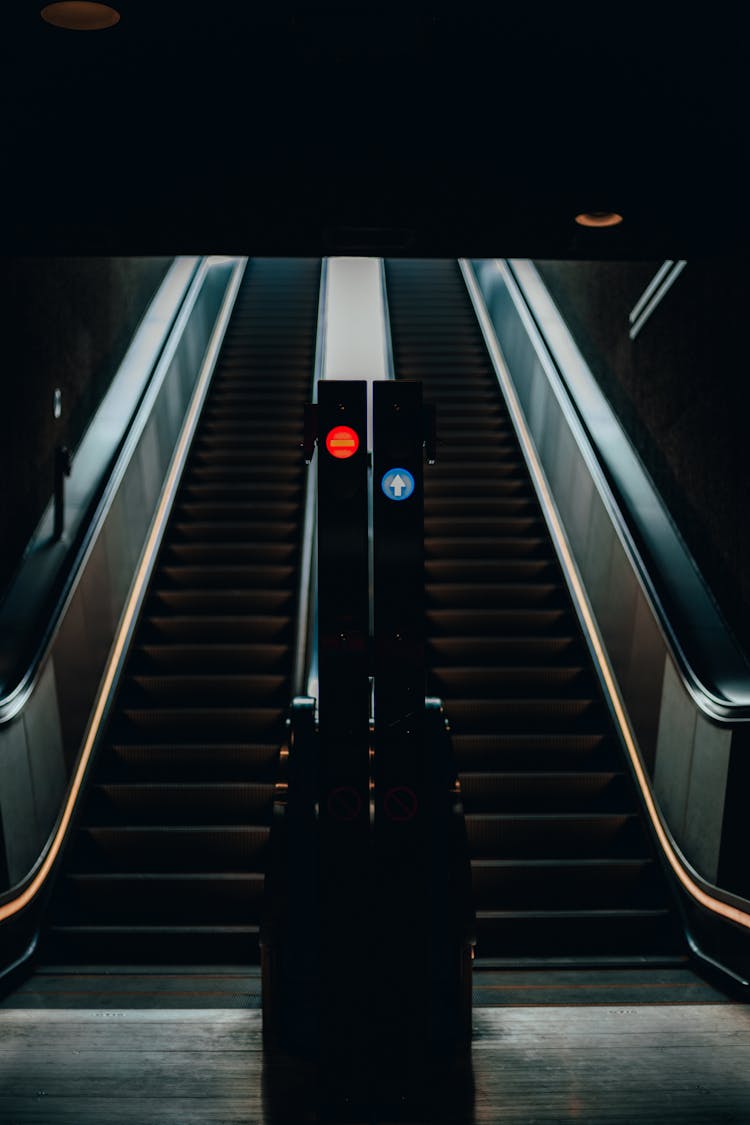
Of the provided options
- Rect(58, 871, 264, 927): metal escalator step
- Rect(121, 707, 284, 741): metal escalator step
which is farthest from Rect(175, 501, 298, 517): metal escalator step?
Rect(58, 871, 264, 927): metal escalator step

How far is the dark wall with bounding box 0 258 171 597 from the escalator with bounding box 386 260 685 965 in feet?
8.31

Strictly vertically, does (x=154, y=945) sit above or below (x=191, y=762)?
→ below

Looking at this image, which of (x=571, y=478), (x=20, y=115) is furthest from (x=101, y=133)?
(x=571, y=478)

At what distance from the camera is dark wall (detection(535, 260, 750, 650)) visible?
17.3 ft

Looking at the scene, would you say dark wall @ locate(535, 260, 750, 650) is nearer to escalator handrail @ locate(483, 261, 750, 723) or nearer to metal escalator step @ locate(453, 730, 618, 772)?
escalator handrail @ locate(483, 261, 750, 723)

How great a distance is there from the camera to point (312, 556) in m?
6.93

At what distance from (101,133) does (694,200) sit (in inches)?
84.2

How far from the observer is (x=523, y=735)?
19.4 feet

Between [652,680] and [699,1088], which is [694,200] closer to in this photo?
[652,680]

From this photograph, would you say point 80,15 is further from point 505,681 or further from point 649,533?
point 505,681

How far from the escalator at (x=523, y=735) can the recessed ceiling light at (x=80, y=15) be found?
397cm

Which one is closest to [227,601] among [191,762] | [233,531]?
[233,531]

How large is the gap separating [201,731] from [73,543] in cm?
128

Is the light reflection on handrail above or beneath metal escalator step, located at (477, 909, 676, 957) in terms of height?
above
